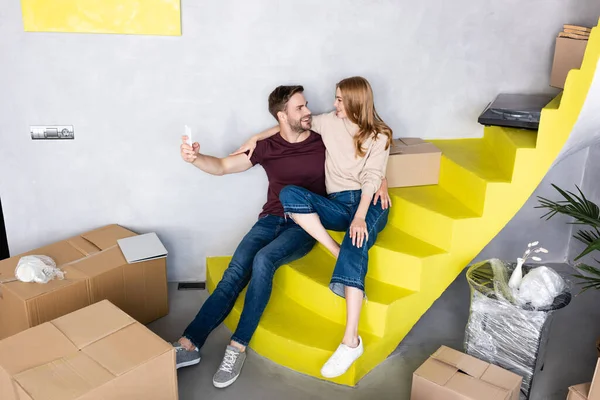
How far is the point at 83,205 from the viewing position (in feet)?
10.2

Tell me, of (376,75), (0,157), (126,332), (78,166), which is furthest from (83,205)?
(376,75)

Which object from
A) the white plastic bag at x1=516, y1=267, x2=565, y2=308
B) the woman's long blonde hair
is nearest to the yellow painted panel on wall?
the woman's long blonde hair

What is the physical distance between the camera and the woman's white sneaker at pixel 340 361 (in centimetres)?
240

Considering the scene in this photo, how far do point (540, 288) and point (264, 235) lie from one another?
1.27m

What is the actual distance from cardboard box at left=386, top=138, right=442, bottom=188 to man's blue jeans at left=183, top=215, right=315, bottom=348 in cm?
58

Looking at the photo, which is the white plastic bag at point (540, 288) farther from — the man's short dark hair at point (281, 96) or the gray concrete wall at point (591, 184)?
the man's short dark hair at point (281, 96)

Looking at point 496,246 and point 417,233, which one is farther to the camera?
point 496,246

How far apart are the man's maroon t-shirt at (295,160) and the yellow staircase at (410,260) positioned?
1.00 ft

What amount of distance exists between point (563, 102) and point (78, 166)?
242cm

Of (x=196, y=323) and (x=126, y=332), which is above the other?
(x=126, y=332)

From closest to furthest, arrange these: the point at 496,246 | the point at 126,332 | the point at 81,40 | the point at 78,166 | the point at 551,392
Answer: the point at 126,332
the point at 551,392
the point at 81,40
the point at 78,166
the point at 496,246

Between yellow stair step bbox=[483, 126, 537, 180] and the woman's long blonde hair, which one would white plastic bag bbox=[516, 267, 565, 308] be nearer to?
yellow stair step bbox=[483, 126, 537, 180]

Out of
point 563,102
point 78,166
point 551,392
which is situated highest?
point 563,102

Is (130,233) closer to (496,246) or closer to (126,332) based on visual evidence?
(126,332)
